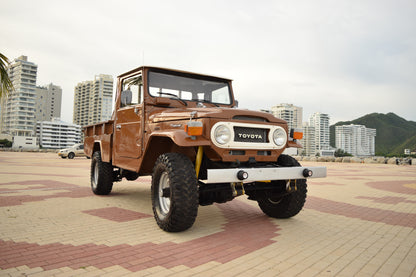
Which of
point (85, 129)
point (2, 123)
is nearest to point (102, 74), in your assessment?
point (2, 123)

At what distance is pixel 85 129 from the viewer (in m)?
8.45

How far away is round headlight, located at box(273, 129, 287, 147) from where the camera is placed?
14.5 ft

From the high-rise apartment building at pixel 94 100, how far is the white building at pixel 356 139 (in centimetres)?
11552

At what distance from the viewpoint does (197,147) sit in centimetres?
427

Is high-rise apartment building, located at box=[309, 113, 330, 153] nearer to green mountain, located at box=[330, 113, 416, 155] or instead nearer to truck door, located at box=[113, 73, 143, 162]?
green mountain, located at box=[330, 113, 416, 155]

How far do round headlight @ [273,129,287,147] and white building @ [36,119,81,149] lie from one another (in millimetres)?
137946

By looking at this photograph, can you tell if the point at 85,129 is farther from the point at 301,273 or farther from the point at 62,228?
the point at 301,273

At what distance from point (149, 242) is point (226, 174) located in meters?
1.31

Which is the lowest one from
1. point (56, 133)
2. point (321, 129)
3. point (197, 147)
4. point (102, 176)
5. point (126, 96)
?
point (102, 176)

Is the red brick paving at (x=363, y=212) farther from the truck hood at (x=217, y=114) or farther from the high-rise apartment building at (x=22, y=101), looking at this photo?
the high-rise apartment building at (x=22, y=101)

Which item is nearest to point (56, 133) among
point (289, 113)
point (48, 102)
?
point (48, 102)

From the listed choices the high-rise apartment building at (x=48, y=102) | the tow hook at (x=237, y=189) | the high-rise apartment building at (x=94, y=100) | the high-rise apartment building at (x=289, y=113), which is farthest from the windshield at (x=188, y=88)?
the high-rise apartment building at (x=48, y=102)

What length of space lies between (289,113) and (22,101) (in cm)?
10834

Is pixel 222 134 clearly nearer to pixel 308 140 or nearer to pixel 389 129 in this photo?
pixel 308 140
